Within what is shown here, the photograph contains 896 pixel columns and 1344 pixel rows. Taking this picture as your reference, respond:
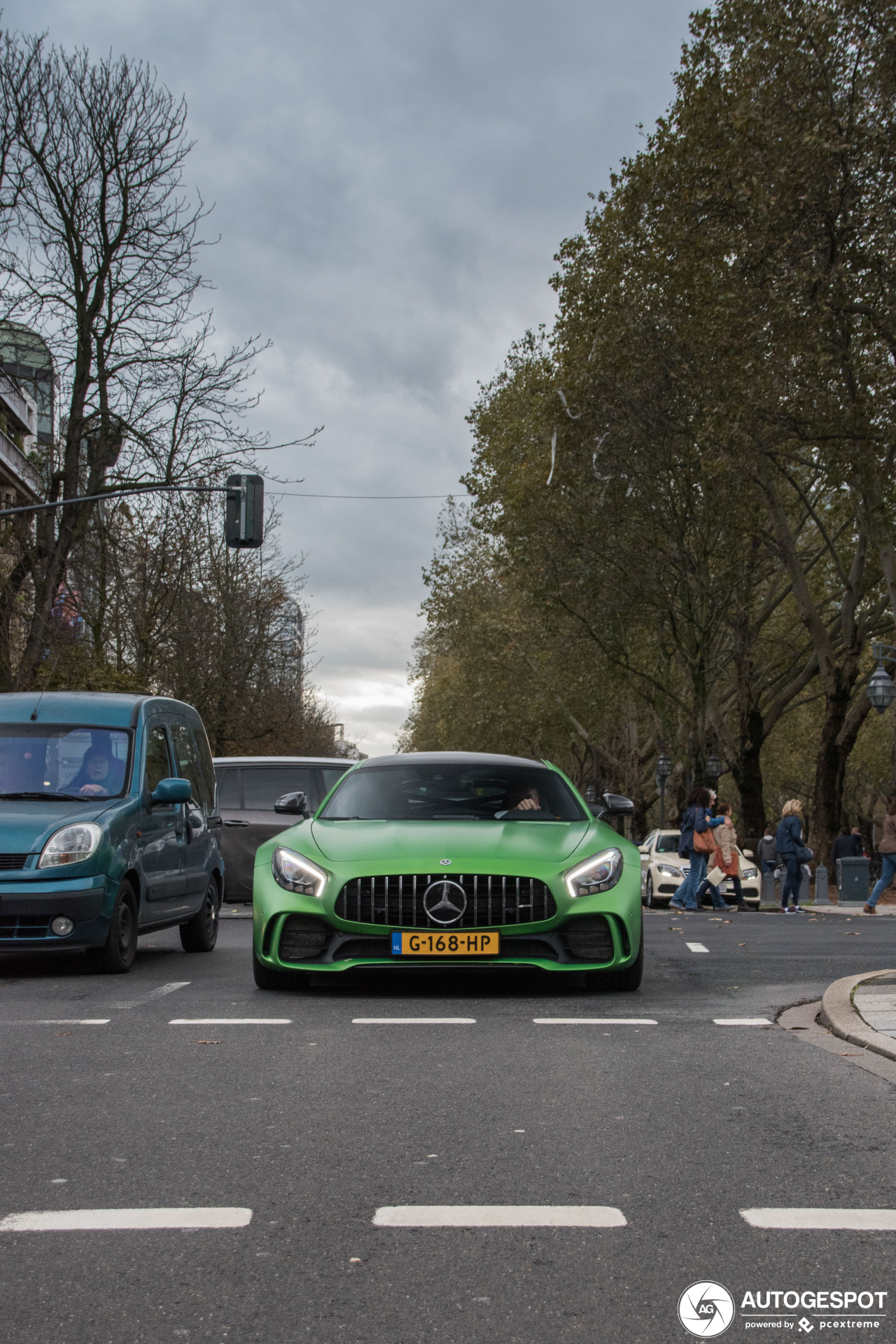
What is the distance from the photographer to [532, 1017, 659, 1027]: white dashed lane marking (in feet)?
25.8

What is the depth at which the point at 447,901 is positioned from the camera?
857 cm

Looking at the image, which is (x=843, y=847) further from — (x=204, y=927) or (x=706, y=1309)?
(x=706, y=1309)

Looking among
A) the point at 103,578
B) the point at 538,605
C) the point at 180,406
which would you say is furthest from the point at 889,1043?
the point at 538,605

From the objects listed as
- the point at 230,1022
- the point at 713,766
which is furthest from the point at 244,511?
the point at 713,766

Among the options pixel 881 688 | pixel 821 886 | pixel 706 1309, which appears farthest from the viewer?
pixel 881 688

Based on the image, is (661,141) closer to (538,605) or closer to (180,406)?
(180,406)

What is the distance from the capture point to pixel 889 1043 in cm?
707

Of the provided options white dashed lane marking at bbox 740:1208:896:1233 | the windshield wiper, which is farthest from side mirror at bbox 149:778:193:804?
white dashed lane marking at bbox 740:1208:896:1233

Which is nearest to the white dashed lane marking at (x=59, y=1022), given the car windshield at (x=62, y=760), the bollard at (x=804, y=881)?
the car windshield at (x=62, y=760)

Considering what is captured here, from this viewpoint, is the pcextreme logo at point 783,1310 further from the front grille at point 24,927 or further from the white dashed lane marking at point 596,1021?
the front grille at point 24,927

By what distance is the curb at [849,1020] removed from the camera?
7.12m

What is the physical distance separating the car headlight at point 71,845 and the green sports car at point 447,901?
156 centimetres

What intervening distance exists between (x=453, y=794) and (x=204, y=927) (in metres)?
3.47

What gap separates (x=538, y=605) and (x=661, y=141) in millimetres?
13152
